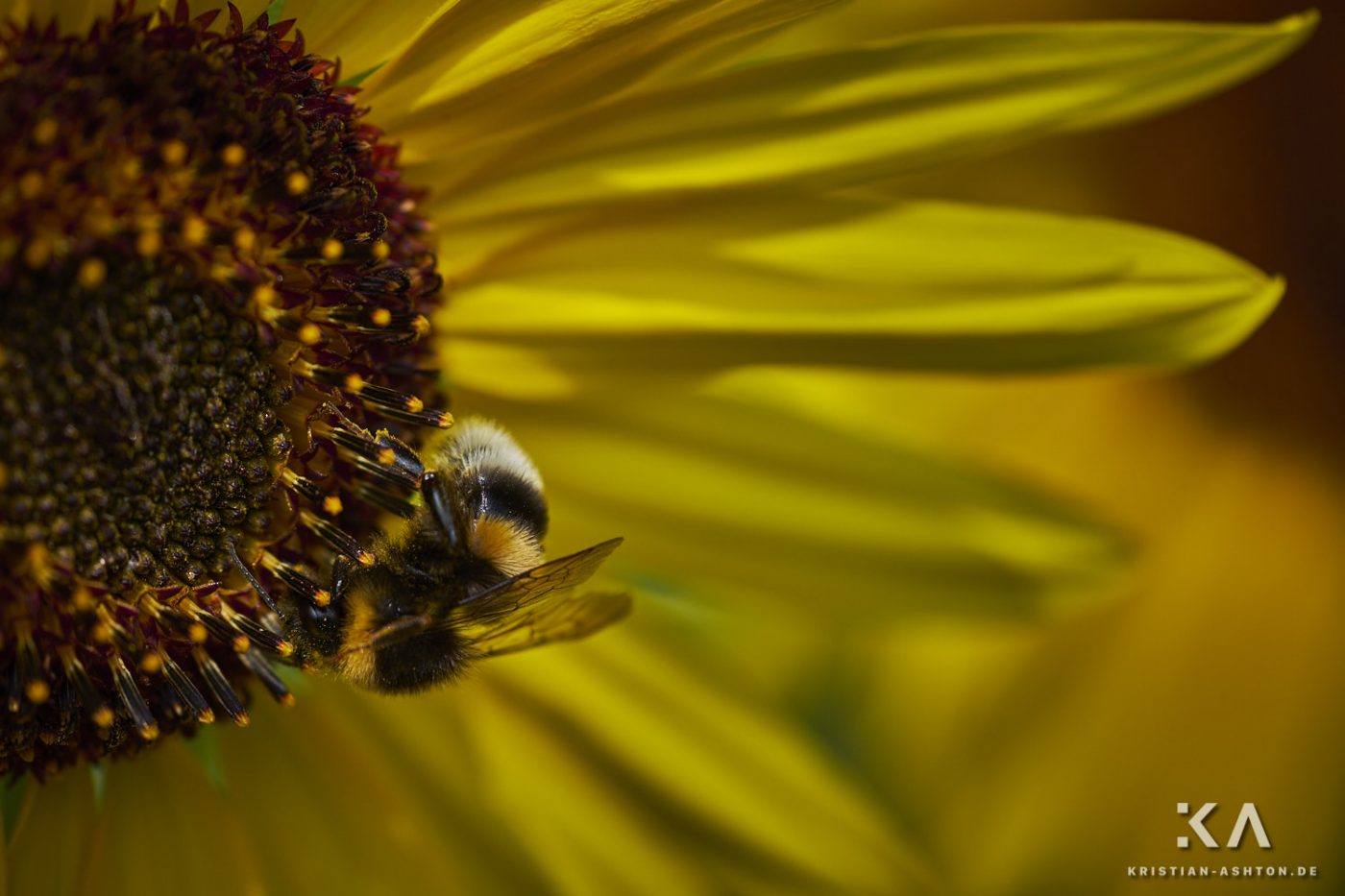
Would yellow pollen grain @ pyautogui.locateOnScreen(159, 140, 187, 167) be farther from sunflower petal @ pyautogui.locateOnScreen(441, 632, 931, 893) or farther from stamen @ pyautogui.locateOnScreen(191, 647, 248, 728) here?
sunflower petal @ pyautogui.locateOnScreen(441, 632, 931, 893)

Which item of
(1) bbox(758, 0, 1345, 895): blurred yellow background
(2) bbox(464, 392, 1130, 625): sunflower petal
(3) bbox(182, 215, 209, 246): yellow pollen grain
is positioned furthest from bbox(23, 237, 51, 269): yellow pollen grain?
(1) bbox(758, 0, 1345, 895): blurred yellow background

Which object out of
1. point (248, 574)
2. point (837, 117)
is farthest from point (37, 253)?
point (837, 117)

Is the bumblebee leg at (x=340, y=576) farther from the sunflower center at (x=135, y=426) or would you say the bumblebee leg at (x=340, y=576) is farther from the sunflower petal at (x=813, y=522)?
the sunflower petal at (x=813, y=522)

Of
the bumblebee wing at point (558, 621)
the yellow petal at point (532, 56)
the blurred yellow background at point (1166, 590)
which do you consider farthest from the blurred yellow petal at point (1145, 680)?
the yellow petal at point (532, 56)

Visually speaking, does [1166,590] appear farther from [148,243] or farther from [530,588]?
[148,243]

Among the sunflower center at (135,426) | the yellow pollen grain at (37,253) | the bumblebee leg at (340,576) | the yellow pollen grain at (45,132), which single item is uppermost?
the yellow pollen grain at (45,132)
